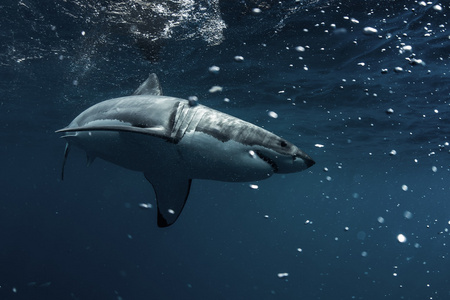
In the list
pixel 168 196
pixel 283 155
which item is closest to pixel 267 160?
pixel 283 155

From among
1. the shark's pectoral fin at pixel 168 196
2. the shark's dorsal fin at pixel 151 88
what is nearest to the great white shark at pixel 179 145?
the shark's pectoral fin at pixel 168 196

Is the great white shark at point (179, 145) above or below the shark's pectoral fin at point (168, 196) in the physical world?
above

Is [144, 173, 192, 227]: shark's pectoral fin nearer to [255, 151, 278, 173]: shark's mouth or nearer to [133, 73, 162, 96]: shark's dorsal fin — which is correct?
[133, 73, 162, 96]: shark's dorsal fin

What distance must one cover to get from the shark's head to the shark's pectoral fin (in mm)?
1731

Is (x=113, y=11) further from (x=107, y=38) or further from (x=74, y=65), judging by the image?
(x=74, y=65)

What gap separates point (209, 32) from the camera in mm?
10773

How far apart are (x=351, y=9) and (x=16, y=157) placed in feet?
159

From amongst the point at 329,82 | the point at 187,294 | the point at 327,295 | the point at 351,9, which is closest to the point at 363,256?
the point at 327,295

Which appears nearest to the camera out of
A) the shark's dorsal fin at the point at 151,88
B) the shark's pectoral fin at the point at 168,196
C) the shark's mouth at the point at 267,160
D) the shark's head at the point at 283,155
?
the shark's head at the point at 283,155

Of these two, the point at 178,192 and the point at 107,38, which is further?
the point at 107,38

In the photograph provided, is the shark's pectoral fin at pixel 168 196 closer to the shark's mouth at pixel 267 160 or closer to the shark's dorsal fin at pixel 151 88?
the shark's dorsal fin at pixel 151 88

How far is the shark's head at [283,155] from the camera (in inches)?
106

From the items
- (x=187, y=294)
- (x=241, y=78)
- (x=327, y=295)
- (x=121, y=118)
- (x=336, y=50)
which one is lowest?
(x=327, y=295)

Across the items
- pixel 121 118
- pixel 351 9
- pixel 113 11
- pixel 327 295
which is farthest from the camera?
pixel 327 295
